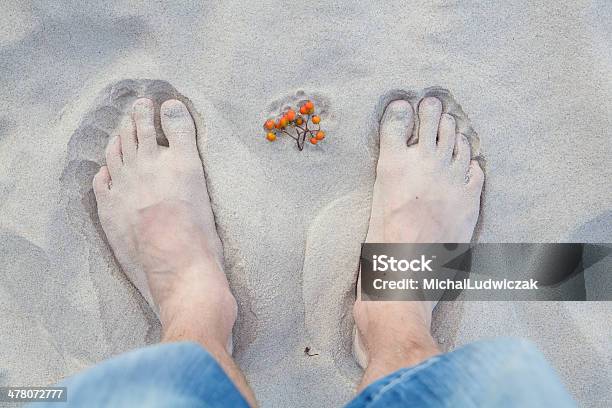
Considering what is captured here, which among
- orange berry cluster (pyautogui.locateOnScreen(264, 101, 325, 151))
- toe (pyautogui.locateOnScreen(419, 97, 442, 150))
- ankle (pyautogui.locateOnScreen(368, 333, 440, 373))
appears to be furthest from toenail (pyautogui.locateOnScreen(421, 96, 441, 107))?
ankle (pyautogui.locateOnScreen(368, 333, 440, 373))

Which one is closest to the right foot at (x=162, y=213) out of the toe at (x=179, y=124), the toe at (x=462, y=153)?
the toe at (x=179, y=124)

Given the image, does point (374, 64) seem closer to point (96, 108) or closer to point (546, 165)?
point (546, 165)

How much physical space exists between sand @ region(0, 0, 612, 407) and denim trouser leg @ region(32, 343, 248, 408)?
0.55 m

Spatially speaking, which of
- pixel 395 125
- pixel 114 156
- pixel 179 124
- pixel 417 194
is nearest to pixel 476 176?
pixel 417 194

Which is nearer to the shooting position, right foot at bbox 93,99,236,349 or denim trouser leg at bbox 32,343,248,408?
denim trouser leg at bbox 32,343,248,408

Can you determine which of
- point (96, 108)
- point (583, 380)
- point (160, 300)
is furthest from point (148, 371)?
point (583, 380)

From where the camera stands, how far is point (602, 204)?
1.81m

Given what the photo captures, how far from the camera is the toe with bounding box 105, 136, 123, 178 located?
187 cm

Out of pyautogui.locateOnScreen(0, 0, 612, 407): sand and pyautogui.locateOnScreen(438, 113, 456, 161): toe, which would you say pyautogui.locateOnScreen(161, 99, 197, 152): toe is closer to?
pyautogui.locateOnScreen(0, 0, 612, 407): sand

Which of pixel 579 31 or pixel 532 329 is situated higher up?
pixel 579 31

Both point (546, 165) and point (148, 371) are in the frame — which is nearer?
point (148, 371)

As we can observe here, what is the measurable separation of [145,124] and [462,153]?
1.08 metres

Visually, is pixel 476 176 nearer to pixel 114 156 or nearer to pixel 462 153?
pixel 462 153

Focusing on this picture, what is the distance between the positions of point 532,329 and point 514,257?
251mm
